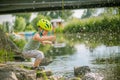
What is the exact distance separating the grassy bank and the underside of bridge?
0.12 meters

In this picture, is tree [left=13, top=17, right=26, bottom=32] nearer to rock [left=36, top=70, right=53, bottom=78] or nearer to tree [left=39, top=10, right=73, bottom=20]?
tree [left=39, top=10, right=73, bottom=20]

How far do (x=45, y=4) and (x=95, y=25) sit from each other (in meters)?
0.48

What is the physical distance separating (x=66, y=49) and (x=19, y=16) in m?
0.53

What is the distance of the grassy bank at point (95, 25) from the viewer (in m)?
3.58

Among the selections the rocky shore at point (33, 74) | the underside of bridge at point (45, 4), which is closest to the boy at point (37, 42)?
the rocky shore at point (33, 74)

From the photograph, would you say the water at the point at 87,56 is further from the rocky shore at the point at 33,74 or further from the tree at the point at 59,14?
the tree at the point at 59,14

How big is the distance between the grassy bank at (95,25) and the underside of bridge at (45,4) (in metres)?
0.12

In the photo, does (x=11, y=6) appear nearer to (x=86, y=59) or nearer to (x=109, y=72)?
(x=86, y=59)

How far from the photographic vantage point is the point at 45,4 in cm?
353

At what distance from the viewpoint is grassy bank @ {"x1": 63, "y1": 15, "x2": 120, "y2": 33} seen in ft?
11.7

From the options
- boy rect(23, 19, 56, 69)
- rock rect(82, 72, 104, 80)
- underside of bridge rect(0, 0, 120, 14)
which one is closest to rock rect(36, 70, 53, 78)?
boy rect(23, 19, 56, 69)

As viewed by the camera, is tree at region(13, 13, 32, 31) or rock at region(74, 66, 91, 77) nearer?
rock at region(74, 66, 91, 77)

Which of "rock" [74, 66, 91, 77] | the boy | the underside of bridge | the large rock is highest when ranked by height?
the underside of bridge

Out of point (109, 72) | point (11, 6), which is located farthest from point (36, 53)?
point (11, 6)
